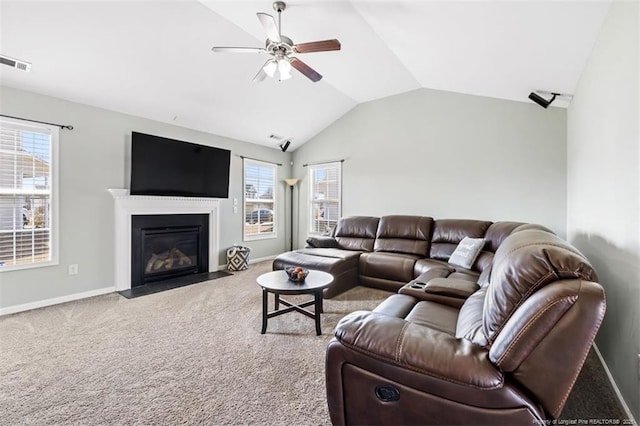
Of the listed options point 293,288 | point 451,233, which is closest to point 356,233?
Result: point 451,233

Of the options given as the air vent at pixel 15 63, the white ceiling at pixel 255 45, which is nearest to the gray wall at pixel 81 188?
the white ceiling at pixel 255 45

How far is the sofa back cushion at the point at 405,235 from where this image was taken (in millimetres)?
4234

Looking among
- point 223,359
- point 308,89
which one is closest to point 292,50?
point 308,89

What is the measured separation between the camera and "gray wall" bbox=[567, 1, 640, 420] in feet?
4.90

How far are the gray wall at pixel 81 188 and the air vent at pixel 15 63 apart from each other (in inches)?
18.2

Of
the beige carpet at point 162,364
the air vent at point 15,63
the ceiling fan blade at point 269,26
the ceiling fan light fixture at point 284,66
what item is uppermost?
the ceiling fan blade at point 269,26

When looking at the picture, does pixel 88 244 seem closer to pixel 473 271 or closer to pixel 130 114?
pixel 130 114

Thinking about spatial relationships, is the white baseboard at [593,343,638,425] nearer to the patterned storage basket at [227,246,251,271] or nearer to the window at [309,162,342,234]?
the window at [309,162,342,234]

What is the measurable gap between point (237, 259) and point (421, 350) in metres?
4.28

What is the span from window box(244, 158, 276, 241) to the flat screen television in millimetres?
622

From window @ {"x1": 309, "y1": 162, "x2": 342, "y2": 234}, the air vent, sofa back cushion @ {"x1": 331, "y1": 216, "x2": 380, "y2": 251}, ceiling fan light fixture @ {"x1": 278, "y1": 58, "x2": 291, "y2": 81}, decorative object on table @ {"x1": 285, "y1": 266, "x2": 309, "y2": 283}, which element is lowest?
decorative object on table @ {"x1": 285, "y1": 266, "x2": 309, "y2": 283}

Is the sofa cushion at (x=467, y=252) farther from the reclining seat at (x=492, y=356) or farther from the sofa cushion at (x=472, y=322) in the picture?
the reclining seat at (x=492, y=356)

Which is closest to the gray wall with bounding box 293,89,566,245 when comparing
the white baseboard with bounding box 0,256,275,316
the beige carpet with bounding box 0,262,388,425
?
the beige carpet with bounding box 0,262,388,425

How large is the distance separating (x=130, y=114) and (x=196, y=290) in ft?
8.48
